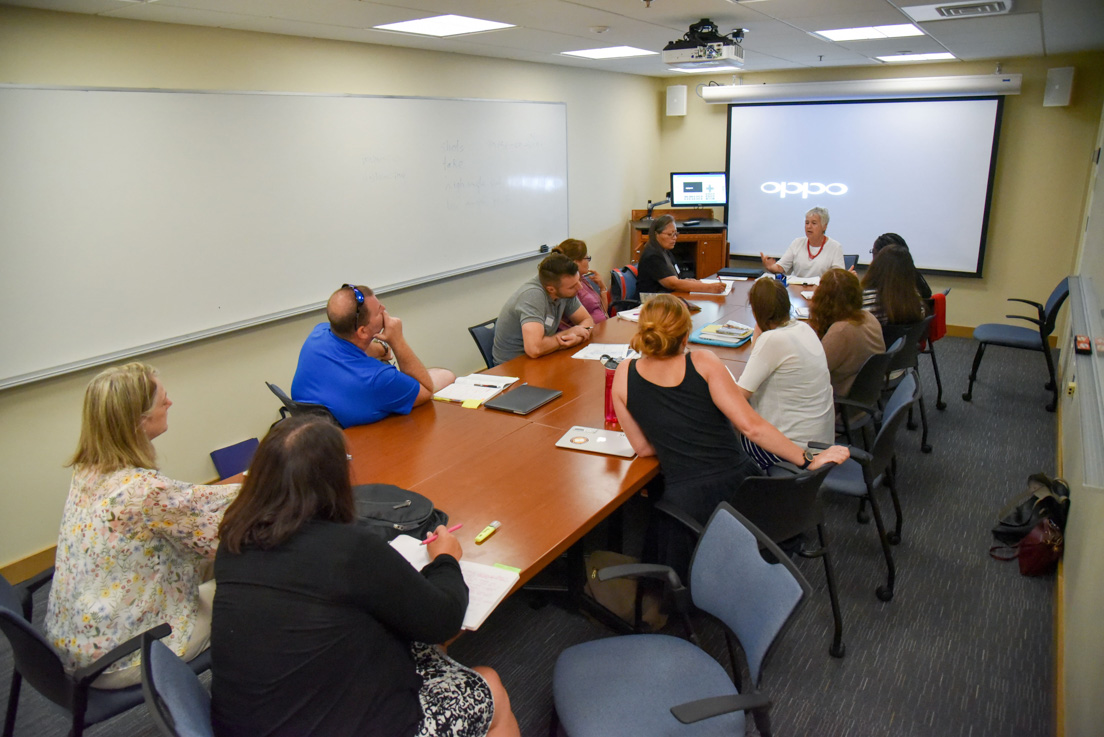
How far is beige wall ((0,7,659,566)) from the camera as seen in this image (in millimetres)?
3207

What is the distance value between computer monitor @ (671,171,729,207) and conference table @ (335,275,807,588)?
4.66 meters

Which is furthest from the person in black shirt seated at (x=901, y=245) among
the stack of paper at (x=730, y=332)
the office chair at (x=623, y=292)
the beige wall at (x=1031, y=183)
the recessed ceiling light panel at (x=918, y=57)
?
the beige wall at (x=1031, y=183)

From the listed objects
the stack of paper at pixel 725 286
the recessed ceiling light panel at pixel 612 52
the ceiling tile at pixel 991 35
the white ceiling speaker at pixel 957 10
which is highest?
the recessed ceiling light panel at pixel 612 52

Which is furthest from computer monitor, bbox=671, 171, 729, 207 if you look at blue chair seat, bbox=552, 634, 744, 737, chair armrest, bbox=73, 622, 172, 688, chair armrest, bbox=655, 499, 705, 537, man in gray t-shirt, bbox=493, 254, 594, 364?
chair armrest, bbox=73, 622, 172, 688

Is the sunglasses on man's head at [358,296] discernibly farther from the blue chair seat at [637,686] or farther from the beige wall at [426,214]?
the blue chair seat at [637,686]

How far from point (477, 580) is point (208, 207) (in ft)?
9.55

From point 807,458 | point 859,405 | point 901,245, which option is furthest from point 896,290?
point 807,458

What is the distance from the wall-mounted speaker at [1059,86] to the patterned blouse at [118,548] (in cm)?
688

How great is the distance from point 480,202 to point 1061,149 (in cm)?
497

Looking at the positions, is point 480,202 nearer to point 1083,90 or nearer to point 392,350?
point 392,350

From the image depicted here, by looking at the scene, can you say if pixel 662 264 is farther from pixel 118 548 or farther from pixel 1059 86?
pixel 118 548

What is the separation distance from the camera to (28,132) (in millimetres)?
3090

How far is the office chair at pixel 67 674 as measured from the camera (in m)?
1.68

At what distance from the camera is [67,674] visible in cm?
177
